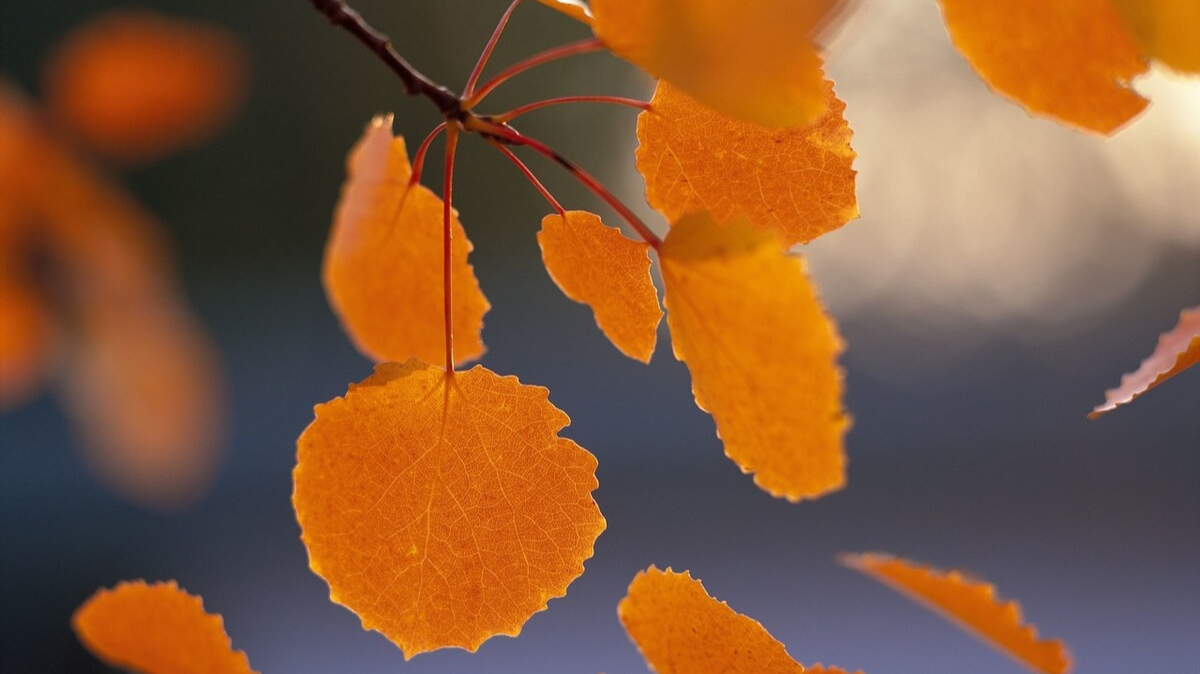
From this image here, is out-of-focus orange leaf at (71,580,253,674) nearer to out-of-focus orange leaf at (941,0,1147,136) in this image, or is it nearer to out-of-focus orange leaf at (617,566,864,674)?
out-of-focus orange leaf at (617,566,864,674)

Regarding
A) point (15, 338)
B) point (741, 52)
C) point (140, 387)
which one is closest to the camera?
point (741, 52)

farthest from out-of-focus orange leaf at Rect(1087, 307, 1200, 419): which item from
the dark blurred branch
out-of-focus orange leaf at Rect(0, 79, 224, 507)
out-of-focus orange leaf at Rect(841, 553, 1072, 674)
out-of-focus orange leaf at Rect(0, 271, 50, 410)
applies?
out-of-focus orange leaf at Rect(0, 79, 224, 507)

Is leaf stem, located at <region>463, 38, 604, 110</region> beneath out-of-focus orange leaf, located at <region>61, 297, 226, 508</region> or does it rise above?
beneath

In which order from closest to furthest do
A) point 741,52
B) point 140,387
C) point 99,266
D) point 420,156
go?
point 741,52 < point 420,156 < point 99,266 < point 140,387

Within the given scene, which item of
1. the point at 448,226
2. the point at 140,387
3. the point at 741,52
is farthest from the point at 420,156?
the point at 140,387

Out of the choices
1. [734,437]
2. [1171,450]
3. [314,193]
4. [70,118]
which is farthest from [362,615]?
[314,193]

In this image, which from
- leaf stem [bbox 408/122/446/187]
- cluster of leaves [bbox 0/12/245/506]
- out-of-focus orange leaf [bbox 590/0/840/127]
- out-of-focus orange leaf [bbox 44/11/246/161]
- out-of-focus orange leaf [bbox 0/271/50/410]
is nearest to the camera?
out-of-focus orange leaf [bbox 590/0/840/127]

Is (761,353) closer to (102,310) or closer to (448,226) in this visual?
(448,226)

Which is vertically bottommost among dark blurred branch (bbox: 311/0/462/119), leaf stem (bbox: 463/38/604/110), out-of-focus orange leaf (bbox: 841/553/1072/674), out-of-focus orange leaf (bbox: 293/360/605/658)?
out-of-focus orange leaf (bbox: 293/360/605/658)
